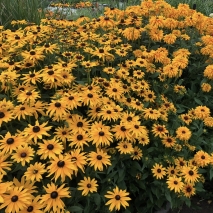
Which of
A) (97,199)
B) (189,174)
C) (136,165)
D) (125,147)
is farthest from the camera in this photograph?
(136,165)

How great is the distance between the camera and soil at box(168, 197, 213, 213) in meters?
3.06

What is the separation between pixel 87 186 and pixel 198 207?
1532 millimetres

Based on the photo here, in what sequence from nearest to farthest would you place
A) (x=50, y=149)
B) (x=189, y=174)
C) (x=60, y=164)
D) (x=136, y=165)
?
(x=60, y=164)
(x=50, y=149)
(x=189, y=174)
(x=136, y=165)

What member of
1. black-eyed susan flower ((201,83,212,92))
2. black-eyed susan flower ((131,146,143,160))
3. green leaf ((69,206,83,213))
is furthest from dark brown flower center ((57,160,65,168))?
black-eyed susan flower ((201,83,212,92))

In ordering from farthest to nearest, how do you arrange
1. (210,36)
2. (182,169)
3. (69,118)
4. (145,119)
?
1. (210,36)
2. (145,119)
3. (182,169)
4. (69,118)

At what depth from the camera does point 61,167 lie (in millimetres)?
1878

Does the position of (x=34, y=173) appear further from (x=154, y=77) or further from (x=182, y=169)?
(x=154, y=77)

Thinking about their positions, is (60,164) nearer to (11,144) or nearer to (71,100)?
(11,144)

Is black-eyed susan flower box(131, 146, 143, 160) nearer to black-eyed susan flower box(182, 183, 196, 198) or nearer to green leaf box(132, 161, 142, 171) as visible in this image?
green leaf box(132, 161, 142, 171)

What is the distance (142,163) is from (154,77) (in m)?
1.00

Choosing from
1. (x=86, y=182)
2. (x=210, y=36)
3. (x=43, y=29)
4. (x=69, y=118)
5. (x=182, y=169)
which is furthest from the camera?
(x=210, y=36)

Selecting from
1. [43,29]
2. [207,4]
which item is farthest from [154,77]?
[207,4]

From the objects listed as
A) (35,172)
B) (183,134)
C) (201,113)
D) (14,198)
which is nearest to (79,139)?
(35,172)

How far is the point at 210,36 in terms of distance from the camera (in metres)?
3.66
